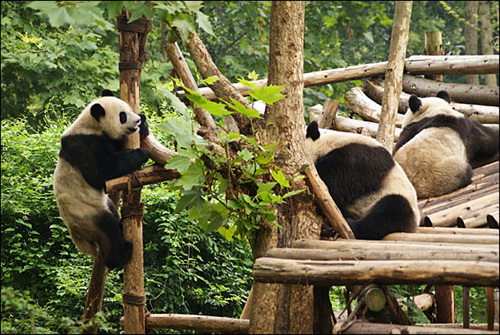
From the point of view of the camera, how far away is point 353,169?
4.12 meters

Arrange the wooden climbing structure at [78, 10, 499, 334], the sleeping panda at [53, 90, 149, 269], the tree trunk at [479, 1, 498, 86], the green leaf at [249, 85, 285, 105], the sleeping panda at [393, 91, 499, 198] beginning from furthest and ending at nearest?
1. the tree trunk at [479, 1, 498, 86]
2. the sleeping panda at [393, 91, 499, 198]
3. the sleeping panda at [53, 90, 149, 269]
4. the green leaf at [249, 85, 285, 105]
5. the wooden climbing structure at [78, 10, 499, 334]

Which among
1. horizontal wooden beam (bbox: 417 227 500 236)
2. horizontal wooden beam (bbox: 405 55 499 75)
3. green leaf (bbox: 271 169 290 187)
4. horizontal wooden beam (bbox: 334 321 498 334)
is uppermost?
horizontal wooden beam (bbox: 405 55 499 75)

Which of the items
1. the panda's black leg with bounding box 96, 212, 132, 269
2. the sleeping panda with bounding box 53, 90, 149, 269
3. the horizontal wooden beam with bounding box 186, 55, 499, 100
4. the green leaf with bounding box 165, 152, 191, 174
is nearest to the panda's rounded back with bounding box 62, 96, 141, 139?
the sleeping panda with bounding box 53, 90, 149, 269

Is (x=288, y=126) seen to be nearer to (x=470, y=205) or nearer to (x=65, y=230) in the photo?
(x=470, y=205)

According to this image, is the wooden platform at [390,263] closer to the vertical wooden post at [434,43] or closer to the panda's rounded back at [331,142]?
the panda's rounded back at [331,142]

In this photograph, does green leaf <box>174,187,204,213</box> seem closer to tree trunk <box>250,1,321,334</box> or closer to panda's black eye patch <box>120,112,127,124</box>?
tree trunk <box>250,1,321,334</box>

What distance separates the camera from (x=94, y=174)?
4.20 meters

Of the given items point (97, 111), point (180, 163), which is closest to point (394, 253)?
point (180, 163)

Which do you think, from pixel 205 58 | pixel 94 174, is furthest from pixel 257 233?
pixel 94 174

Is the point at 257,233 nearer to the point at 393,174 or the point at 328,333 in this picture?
the point at 328,333

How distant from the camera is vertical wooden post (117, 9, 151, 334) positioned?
403cm

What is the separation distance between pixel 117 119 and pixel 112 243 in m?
0.88

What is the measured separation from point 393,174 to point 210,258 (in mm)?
2975

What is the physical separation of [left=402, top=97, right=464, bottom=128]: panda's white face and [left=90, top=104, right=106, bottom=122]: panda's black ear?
2684mm
